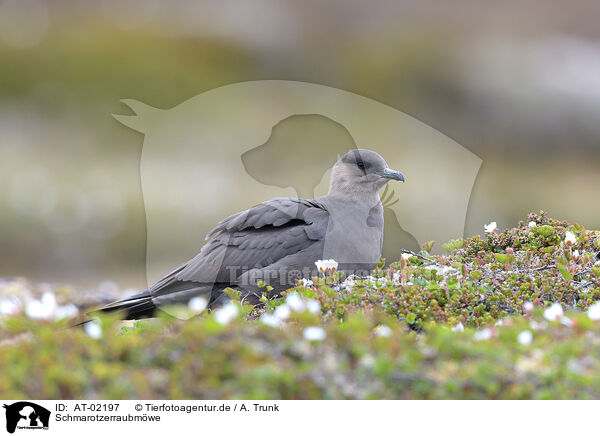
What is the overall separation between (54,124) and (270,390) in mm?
11850

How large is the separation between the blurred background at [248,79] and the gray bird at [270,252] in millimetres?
4514

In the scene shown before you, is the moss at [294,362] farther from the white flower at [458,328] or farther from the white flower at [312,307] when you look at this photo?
the white flower at [458,328]

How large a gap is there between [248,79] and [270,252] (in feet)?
21.1

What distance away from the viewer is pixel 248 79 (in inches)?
452

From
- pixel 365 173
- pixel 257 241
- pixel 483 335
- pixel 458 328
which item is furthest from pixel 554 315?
pixel 365 173

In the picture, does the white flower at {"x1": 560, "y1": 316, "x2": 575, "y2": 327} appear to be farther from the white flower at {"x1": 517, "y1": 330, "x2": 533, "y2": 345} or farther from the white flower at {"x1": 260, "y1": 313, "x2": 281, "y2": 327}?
the white flower at {"x1": 260, "y1": 313, "x2": 281, "y2": 327}

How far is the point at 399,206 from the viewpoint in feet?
29.1

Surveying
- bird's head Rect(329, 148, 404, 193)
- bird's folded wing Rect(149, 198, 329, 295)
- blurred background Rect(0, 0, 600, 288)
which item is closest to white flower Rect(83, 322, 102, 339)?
bird's folded wing Rect(149, 198, 329, 295)

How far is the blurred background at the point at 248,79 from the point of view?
11203mm

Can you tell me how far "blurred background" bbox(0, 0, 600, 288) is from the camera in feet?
36.8

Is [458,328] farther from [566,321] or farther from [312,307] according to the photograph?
[312,307]

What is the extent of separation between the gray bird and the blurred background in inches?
178
